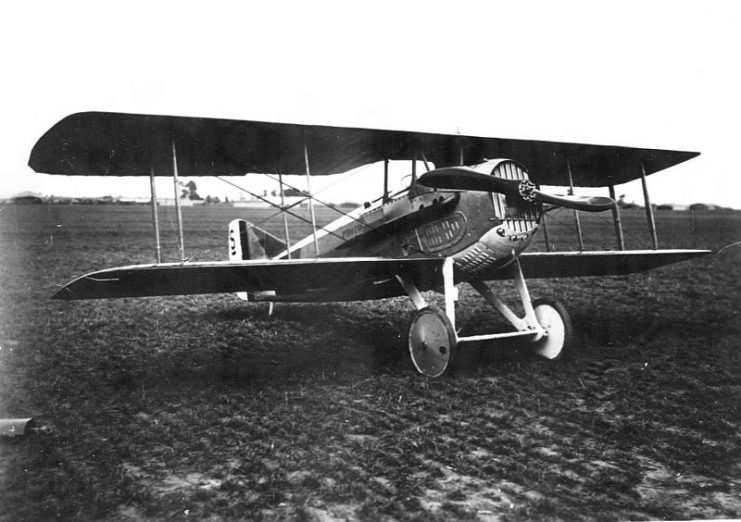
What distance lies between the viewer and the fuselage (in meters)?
5.26

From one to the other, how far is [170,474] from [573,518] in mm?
2327

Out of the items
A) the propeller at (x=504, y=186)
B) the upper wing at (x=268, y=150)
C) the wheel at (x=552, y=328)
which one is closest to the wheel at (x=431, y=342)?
the propeller at (x=504, y=186)

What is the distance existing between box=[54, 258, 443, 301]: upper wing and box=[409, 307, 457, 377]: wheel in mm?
672

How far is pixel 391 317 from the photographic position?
28.7ft

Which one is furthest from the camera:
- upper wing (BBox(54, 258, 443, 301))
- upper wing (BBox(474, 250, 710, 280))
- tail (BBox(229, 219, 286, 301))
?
tail (BBox(229, 219, 286, 301))

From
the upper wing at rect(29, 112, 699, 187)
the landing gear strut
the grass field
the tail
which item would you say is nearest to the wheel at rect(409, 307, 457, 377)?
the landing gear strut

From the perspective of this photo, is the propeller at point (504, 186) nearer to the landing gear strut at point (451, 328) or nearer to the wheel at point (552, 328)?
the landing gear strut at point (451, 328)

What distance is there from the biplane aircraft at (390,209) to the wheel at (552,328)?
0.5 inches

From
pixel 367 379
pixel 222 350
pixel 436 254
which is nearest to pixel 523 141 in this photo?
pixel 436 254

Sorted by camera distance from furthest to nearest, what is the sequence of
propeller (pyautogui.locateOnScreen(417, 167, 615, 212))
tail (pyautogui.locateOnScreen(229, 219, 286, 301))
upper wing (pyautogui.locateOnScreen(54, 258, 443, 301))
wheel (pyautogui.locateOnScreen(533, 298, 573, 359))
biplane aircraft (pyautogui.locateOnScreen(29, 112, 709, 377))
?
tail (pyautogui.locateOnScreen(229, 219, 286, 301))
wheel (pyautogui.locateOnScreen(533, 298, 573, 359))
propeller (pyautogui.locateOnScreen(417, 167, 615, 212))
biplane aircraft (pyautogui.locateOnScreen(29, 112, 709, 377))
upper wing (pyautogui.locateOnScreen(54, 258, 443, 301))

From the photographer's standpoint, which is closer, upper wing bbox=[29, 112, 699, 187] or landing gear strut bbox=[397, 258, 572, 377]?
upper wing bbox=[29, 112, 699, 187]

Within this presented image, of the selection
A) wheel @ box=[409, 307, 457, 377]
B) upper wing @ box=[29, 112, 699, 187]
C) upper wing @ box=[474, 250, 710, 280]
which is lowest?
wheel @ box=[409, 307, 457, 377]

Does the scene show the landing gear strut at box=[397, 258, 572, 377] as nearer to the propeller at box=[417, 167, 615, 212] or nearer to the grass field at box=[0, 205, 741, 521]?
the grass field at box=[0, 205, 741, 521]

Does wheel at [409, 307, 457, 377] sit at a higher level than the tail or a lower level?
lower
